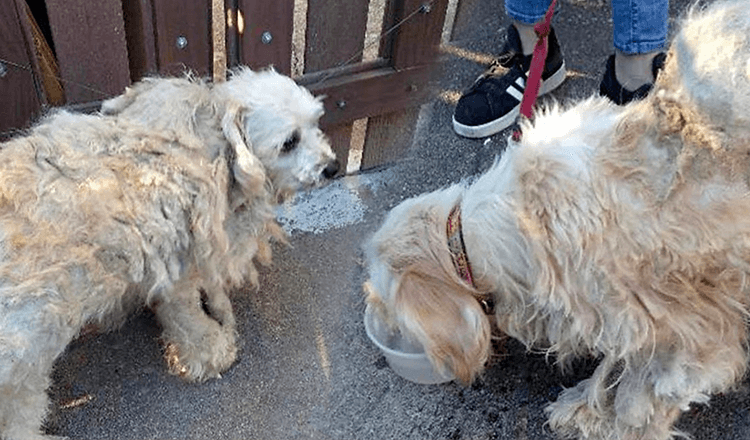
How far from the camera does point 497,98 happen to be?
319 centimetres

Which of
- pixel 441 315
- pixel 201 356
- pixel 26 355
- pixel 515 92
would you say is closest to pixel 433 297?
pixel 441 315

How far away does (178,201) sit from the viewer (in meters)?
2.18

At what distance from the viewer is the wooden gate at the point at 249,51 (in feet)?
8.05

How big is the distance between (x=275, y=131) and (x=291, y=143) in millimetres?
92

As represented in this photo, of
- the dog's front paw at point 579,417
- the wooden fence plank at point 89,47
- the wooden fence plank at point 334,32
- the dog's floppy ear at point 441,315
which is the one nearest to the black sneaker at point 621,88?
the wooden fence plank at point 334,32

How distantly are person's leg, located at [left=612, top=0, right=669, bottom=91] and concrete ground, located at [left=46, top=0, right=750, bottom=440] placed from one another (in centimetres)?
102

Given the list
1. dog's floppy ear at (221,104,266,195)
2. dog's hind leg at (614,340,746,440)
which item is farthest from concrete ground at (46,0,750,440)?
dog's floppy ear at (221,104,266,195)

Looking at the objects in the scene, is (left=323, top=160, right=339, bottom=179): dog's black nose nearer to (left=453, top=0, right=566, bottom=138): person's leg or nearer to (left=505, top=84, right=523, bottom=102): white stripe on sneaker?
(left=453, top=0, right=566, bottom=138): person's leg

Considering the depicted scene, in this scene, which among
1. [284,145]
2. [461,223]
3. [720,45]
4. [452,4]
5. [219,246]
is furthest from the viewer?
[452,4]

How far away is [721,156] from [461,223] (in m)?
0.63

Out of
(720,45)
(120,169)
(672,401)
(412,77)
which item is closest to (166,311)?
(120,169)

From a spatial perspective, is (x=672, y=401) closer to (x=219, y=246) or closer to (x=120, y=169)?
(x=219, y=246)

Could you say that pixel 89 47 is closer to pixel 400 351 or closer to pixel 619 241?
pixel 400 351

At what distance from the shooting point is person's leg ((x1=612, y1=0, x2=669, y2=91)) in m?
2.70
